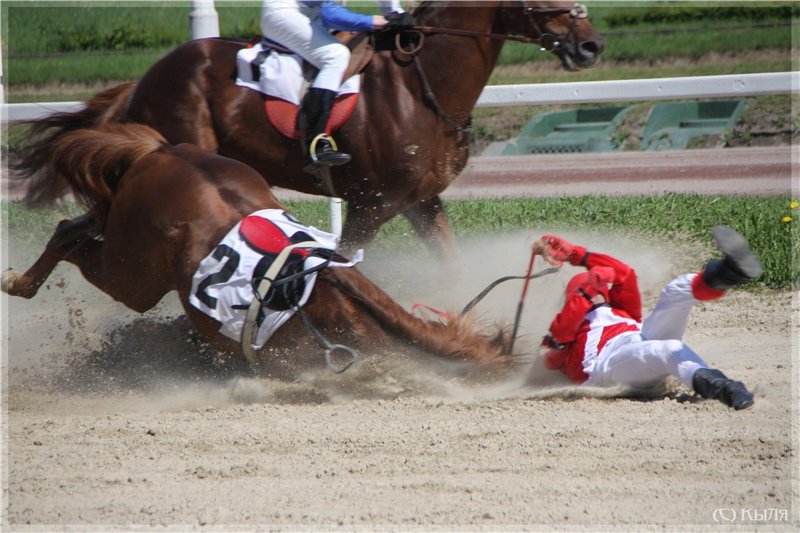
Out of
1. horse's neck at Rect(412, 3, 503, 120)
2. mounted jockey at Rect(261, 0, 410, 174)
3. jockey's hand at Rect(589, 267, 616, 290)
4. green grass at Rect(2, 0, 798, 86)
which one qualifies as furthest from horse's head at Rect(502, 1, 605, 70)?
green grass at Rect(2, 0, 798, 86)

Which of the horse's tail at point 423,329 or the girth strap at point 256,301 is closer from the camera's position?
the girth strap at point 256,301

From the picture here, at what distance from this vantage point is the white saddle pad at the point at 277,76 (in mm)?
5867

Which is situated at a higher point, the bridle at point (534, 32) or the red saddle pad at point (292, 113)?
the bridle at point (534, 32)

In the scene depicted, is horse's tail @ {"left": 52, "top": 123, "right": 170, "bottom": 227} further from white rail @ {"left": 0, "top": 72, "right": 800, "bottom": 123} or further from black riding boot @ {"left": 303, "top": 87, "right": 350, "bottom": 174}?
white rail @ {"left": 0, "top": 72, "right": 800, "bottom": 123}

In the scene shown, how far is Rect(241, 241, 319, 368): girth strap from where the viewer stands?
424 centimetres

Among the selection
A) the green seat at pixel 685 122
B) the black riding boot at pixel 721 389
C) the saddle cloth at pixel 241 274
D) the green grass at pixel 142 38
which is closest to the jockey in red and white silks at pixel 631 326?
A: the black riding boot at pixel 721 389

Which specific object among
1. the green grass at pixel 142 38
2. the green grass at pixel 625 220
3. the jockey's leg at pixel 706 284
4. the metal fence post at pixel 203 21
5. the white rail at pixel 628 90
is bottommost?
the green grass at pixel 142 38

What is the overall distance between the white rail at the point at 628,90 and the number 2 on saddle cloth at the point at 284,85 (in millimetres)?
2410

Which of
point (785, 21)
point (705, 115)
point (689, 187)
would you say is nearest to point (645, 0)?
point (785, 21)

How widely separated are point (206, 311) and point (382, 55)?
233 centimetres

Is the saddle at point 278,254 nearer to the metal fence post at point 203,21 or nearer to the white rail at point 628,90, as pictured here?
the metal fence post at point 203,21

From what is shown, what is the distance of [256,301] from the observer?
425cm

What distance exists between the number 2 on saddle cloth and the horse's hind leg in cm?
134

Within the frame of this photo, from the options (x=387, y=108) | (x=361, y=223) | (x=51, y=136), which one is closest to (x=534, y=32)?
(x=387, y=108)
